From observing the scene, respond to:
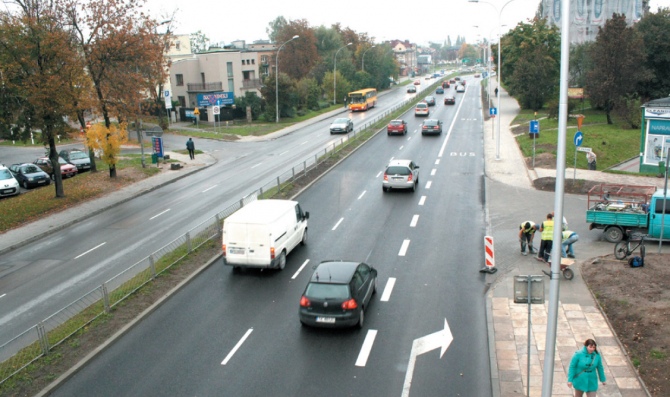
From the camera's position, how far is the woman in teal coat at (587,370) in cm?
952

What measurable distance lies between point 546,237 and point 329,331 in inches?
320

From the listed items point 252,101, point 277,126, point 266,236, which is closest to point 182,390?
point 266,236

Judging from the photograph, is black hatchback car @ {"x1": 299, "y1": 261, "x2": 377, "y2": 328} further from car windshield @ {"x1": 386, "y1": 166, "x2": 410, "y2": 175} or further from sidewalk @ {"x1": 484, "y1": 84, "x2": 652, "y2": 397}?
car windshield @ {"x1": 386, "y1": 166, "x2": 410, "y2": 175}

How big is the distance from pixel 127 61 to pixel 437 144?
75.0 feet

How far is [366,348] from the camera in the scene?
12695mm

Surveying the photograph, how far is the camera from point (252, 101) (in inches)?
2670

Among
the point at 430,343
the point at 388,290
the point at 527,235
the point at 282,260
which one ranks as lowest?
the point at 430,343

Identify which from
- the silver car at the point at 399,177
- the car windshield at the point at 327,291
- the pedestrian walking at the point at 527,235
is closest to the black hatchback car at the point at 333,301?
the car windshield at the point at 327,291

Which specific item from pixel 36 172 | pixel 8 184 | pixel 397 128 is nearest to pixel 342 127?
pixel 397 128

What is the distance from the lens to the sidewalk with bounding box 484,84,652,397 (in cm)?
1098

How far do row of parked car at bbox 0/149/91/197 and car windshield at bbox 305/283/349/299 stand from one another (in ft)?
82.3

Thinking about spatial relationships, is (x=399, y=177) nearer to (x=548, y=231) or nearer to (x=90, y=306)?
(x=548, y=231)

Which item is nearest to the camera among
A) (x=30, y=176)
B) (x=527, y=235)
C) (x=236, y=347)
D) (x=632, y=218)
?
(x=236, y=347)

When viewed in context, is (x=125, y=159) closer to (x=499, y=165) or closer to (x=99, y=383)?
(x=499, y=165)
